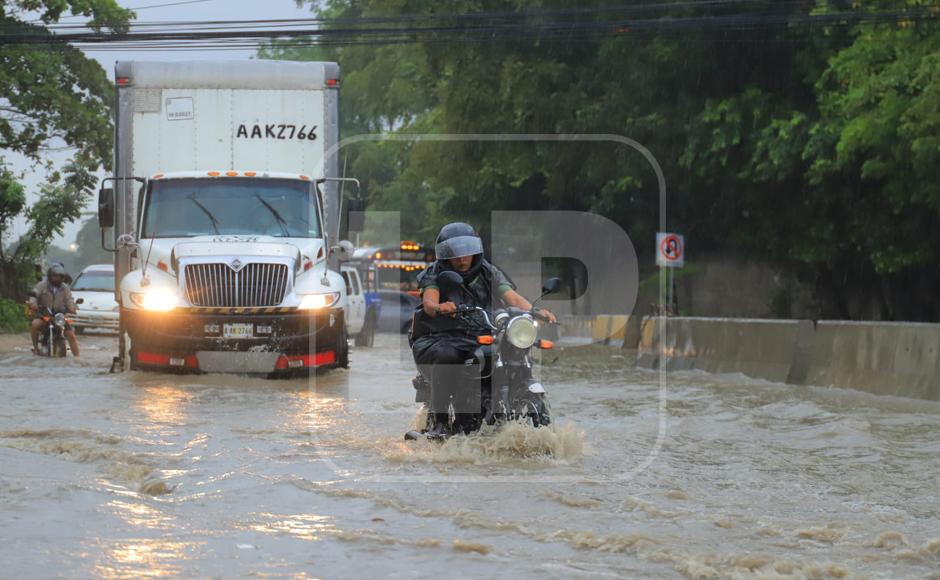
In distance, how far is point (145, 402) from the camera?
1477 cm

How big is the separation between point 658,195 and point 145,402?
20.9 m

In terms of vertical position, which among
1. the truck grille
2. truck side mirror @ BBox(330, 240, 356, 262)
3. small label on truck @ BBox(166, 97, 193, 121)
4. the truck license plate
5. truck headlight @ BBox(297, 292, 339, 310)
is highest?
small label on truck @ BBox(166, 97, 193, 121)

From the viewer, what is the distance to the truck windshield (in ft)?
58.6

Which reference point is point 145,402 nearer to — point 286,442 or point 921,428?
point 286,442

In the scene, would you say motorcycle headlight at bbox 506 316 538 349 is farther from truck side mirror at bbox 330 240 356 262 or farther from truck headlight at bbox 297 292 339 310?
truck side mirror at bbox 330 240 356 262

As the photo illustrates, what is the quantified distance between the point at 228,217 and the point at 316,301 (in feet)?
5.57

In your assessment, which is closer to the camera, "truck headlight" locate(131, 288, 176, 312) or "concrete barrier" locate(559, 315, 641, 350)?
"truck headlight" locate(131, 288, 176, 312)

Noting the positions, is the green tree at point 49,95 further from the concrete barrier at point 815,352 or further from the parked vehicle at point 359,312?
the concrete barrier at point 815,352

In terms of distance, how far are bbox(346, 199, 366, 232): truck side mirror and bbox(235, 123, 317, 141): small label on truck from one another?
993 millimetres

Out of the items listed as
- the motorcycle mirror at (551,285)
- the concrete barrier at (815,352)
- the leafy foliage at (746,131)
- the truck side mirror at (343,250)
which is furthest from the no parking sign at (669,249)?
the motorcycle mirror at (551,285)

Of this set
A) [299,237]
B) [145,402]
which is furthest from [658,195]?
[145,402]

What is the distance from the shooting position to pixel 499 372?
32.8 feet

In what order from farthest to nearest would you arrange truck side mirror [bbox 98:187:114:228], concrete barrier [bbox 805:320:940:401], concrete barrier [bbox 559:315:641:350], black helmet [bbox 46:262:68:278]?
Answer: concrete barrier [bbox 559:315:641:350]
black helmet [bbox 46:262:68:278]
truck side mirror [bbox 98:187:114:228]
concrete barrier [bbox 805:320:940:401]

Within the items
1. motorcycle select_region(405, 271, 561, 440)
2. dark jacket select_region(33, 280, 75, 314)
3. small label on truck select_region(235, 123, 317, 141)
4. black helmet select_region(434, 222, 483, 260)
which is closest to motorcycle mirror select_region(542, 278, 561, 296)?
motorcycle select_region(405, 271, 561, 440)
